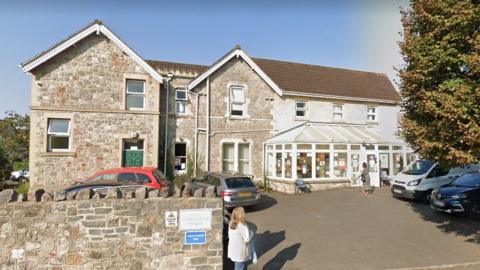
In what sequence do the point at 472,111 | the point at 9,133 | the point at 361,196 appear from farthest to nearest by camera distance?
the point at 9,133 → the point at 361,196 → the point at 472,111

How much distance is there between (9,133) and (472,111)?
37.1 m

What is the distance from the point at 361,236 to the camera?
819 cm

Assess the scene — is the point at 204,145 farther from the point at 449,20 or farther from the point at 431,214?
the point at 449,20

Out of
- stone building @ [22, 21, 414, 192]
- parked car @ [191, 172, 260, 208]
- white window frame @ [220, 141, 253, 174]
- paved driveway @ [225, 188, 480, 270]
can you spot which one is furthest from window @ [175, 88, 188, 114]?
paved driveway @ [225, 188, 480, 270]

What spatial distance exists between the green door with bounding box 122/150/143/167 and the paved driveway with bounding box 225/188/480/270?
23.3ft

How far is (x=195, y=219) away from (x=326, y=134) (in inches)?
533

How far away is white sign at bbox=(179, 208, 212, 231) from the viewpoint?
5.46m

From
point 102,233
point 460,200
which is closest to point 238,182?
point 102,233

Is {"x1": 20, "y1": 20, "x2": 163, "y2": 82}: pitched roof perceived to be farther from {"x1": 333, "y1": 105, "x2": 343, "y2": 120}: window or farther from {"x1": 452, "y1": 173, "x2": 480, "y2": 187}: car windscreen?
{"x1": 452, "y1": 173, "x2": 480, "y2": 187}: car windscreen

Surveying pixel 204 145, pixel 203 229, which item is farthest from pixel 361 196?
pixel 203 229

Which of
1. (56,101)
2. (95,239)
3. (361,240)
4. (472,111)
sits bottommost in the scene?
(361,240)

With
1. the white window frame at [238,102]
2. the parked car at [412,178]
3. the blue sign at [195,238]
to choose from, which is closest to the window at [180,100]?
the white window frame at [238,102]

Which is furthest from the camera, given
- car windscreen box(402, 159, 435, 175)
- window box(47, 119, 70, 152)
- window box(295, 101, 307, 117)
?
window box(295, 101, 307, 117)

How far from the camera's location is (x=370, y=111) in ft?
70.7
